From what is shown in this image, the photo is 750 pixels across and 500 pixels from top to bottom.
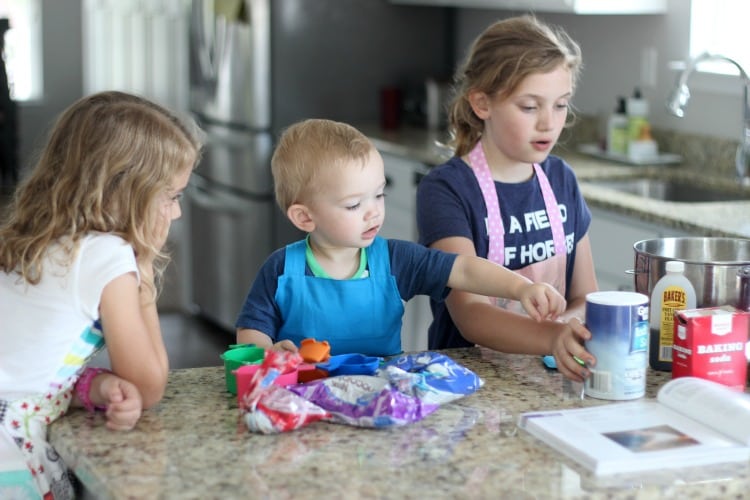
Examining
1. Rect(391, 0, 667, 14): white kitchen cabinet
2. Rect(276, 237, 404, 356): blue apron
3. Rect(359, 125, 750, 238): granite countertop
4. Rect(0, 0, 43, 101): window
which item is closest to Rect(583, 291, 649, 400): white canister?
Rect(276, 237, 404, 356): blue apron

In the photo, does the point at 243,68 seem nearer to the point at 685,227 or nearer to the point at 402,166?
the point at 402,166

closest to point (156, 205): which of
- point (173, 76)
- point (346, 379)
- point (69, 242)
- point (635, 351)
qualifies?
point (69, 242)

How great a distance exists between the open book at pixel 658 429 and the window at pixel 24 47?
6.69 metres

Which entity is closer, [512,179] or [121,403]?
[121,403]

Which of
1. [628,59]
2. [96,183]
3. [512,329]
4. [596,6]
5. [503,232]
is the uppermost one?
[596,6]

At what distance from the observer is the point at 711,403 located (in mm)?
1459

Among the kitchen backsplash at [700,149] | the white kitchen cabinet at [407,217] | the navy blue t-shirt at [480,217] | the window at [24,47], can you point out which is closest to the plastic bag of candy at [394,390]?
the navy blue t-shirt at [480,217]

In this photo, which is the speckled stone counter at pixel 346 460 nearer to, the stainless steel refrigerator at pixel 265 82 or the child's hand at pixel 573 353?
the child's hand at pixel 573 353

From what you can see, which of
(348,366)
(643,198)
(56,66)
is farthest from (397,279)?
(56,66)

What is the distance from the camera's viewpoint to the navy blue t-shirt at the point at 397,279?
1785 mm

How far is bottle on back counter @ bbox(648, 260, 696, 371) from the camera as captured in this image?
5.46 feet

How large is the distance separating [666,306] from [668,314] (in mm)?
13

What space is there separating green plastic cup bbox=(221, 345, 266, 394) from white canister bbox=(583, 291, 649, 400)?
46 centimetres

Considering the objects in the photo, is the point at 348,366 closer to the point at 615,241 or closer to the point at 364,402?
the point at 364,402
